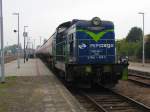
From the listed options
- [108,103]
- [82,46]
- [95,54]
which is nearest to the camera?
[108,103]

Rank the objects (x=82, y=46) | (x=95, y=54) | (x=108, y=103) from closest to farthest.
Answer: (x=108, y=103)
(x=82, y=46)
(x=95, y=54)

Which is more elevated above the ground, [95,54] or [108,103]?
[95,54]

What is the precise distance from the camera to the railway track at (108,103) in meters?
12.4

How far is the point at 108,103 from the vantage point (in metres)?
14.0

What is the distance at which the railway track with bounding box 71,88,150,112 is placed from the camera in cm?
1240

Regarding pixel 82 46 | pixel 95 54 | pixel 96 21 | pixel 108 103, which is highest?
pixel 96 21

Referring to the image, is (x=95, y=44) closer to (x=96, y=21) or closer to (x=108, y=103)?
(x=96, y=21)

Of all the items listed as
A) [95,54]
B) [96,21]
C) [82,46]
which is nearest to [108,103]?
[95,54]

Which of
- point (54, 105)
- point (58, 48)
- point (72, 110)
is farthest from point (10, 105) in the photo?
point (58, 48)

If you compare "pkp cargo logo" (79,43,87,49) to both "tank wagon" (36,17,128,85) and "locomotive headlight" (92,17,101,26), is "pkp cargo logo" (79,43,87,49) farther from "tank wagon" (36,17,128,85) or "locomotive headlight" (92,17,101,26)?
"locomotive headlight" (92,17,101,26)

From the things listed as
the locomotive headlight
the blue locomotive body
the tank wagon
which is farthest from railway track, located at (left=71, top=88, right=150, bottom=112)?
the locomotive headlight

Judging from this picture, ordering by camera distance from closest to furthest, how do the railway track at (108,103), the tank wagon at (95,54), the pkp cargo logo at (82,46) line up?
the railway track at (108,103) < the tank wagon at (95,54) < the pkp cargo logo at (82,46)

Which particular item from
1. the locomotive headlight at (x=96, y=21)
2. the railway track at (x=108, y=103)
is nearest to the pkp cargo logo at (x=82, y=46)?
the locomotive headlight at (x=96, y=21)

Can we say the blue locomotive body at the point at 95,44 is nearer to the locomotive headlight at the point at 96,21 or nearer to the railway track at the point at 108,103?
the locomotive headlight at the point at 96,21
